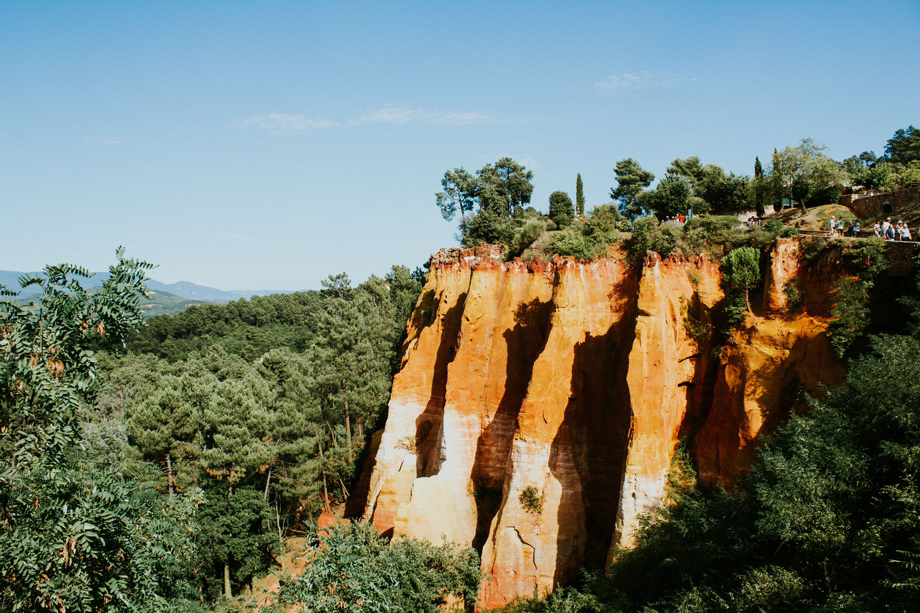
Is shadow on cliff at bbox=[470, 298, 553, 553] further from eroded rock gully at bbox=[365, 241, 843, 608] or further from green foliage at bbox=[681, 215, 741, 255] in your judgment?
green foliage at bbox=[681, 215, 741, 255]

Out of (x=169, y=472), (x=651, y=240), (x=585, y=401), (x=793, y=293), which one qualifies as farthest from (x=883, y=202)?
(x=169, y=472)

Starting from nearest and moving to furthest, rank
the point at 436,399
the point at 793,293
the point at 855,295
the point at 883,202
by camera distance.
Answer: the point at 855,295 → the point at 793,293 → the point at 883,202 → the point at 436,399

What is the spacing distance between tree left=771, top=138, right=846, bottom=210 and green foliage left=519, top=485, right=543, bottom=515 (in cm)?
1489

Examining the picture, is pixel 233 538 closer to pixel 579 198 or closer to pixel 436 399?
pixel 436 399

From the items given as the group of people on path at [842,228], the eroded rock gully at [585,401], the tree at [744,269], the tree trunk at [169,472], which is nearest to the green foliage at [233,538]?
the tree trunk at [169,472]

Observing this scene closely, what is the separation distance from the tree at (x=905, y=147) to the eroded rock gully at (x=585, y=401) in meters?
21.2

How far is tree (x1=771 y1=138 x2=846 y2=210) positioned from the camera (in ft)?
74.6

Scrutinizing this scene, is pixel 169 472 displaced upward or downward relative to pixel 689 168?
downward

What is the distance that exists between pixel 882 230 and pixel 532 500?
13295 millimetres

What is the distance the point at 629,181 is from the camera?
4378 cm

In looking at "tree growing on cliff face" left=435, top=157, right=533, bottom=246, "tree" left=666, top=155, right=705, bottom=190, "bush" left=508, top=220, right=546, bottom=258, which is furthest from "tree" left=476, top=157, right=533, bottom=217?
"bush" left=508, top=220, right=546, bottom=258

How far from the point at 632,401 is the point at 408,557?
26.9ft

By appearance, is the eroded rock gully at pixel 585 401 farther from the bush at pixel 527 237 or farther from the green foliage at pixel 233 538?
the green foliage at pixel 233 538

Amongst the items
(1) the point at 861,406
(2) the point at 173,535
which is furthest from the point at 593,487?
(2) the point at 173,535
